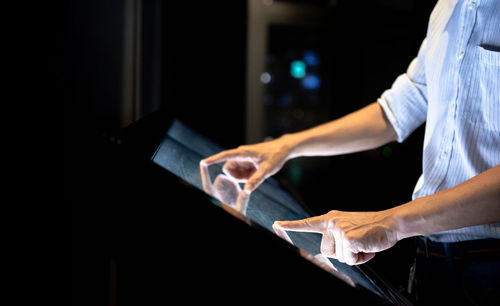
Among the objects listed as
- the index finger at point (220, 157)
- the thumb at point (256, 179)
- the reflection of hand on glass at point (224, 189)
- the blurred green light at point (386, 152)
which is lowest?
the blurred green light at point (386, 152)

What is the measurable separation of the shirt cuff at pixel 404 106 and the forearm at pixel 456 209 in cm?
48

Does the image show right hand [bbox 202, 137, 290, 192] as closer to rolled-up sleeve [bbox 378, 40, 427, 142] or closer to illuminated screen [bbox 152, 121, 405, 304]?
illuminated screen [bbox 152, 121, 405, 304]

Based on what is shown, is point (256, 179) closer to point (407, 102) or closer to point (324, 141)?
point (324, 141)

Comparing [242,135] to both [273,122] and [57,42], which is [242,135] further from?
[57,42]

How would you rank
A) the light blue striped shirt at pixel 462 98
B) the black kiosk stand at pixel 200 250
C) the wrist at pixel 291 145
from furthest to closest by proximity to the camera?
the wrist at pixel 291 145, the light blue striped shirt at pixel 462 98, the black kiosk stand at pixel 200 250

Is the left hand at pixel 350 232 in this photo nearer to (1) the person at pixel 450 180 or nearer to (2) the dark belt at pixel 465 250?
(1) the person at pixel 450 180

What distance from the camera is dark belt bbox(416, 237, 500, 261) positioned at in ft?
2.38

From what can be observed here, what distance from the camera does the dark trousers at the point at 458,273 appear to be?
2.36 feet

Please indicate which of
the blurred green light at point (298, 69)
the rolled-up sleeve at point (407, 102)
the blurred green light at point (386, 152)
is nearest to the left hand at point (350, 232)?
the rolled-up sleeve at point (407, 102)

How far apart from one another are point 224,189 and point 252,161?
213 millimetres

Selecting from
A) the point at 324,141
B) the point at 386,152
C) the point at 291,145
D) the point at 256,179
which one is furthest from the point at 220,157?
the point at 386,152

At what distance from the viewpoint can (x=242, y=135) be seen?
3092 millimetres

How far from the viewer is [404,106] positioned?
3.25 feet

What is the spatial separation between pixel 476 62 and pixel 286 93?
383 centimetres
